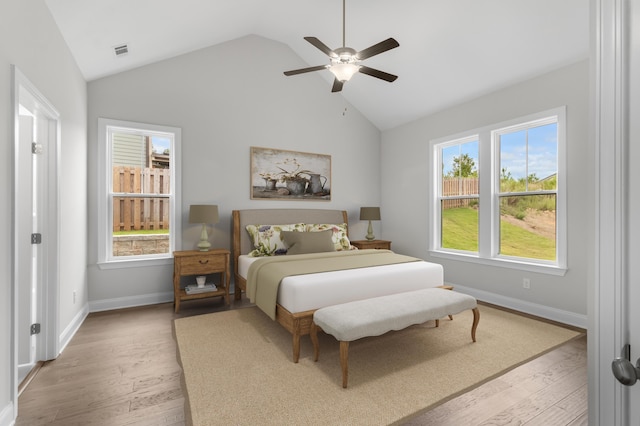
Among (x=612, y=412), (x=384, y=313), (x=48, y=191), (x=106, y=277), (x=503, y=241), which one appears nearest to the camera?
(x=612, y=412)

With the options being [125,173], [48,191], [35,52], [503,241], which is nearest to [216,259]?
[125,173]

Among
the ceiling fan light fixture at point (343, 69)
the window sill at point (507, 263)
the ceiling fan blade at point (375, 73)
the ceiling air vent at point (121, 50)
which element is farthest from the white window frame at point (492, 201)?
the ceiling air vent at point (121, 50)

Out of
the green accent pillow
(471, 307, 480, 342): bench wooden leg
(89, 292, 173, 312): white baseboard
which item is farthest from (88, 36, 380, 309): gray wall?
(471, 307, 480, 342): bench wooden leg

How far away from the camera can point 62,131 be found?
2.71 metres

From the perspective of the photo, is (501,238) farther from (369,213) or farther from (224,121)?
(224,121)

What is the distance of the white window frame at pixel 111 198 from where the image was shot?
147 inches

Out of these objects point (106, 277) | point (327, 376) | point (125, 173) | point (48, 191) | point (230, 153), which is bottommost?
point (327, 376)

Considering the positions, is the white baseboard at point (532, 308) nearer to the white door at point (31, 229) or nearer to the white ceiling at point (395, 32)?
the white ceiling at point (395, 32)

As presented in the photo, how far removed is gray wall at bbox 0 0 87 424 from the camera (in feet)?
5.66

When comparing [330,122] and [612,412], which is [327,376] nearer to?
[612,412]

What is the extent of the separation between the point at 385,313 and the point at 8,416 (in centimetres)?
236

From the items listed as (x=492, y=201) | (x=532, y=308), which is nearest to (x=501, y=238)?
(x=492, y=201)

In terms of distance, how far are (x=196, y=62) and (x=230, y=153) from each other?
132cm

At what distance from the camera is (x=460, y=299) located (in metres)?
2.66
